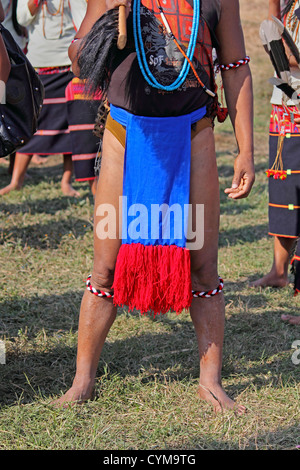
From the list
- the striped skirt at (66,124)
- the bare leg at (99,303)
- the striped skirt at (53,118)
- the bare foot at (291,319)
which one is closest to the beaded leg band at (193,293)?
the bare leg at (99,303)

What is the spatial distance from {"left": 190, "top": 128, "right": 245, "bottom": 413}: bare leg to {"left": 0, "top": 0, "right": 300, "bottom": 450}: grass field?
91 mm

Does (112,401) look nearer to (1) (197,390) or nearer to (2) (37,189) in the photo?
(1) (197,390)

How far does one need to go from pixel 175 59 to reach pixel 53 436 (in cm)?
152

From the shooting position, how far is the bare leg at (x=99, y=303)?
263cm

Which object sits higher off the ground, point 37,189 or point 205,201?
point 205,201

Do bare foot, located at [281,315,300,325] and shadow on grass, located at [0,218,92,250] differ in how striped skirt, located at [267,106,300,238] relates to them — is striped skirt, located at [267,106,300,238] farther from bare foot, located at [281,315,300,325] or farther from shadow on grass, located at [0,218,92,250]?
shadow on grass, located at [0,218,92,250]

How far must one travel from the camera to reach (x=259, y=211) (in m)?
6.21

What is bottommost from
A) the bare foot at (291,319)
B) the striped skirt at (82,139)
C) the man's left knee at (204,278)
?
the bare foot at (291,319)

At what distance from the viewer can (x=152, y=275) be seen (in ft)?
8.59

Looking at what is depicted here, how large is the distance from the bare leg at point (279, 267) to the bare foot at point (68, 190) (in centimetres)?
267

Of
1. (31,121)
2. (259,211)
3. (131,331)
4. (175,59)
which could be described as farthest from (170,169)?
(259,211)

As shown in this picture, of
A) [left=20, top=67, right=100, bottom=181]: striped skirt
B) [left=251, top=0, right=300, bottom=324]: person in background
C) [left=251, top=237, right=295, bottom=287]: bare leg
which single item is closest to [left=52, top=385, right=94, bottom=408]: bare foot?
[left=251, top=0, right=300, bottom=324]: person in background

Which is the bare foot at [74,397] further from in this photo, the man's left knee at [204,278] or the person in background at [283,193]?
the person in background at [283,193]

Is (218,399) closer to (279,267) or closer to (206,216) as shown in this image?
(206,216)
